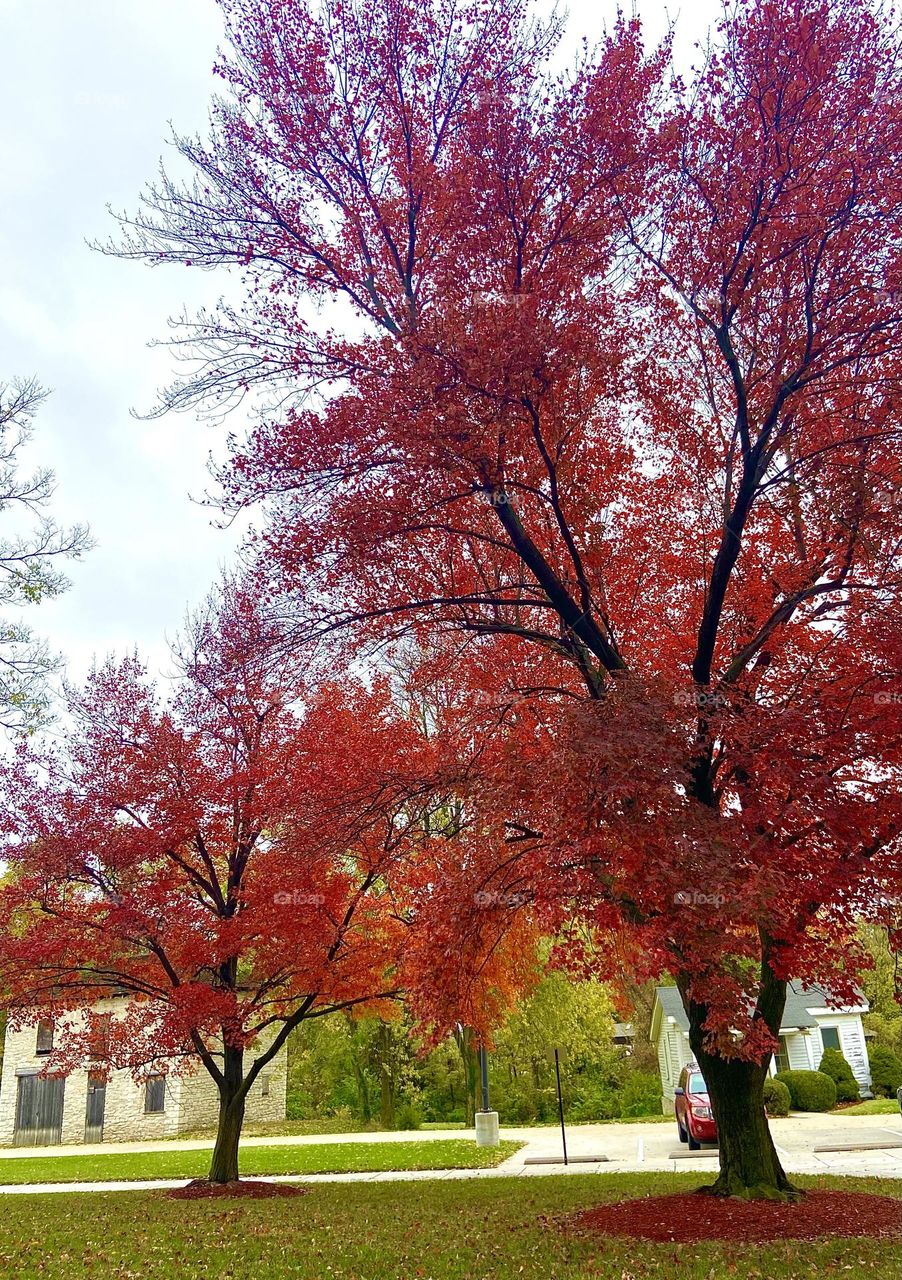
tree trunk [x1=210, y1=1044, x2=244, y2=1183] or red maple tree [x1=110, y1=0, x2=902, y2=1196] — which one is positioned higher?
red maple tree [x1=110, y1=0, x2=902, y2=1196]

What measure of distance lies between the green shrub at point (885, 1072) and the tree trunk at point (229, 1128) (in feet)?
71.3

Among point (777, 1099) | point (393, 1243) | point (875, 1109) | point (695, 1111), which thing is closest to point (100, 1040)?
point (393, 1243)

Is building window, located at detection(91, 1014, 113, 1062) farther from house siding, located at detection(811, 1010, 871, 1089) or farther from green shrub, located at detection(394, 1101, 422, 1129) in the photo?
house siding, located at detection(811, 1010, 871, 1089)

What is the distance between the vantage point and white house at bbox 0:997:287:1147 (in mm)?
30016

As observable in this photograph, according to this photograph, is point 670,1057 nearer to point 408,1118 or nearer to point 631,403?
point 408,1118

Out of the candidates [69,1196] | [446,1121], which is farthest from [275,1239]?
[446,1121]

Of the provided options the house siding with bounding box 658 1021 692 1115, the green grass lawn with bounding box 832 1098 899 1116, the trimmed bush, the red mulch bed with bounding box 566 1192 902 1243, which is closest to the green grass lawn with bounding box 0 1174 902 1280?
the red mulch bed with bounding box 566 1192 902 1243

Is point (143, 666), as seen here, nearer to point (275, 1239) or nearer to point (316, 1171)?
point (275, 1239)

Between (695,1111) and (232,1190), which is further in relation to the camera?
(695,1111)

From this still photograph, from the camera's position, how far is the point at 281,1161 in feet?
65.0

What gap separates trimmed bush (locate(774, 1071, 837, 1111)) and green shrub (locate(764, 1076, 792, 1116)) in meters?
1.06

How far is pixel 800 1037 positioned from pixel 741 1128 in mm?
22177

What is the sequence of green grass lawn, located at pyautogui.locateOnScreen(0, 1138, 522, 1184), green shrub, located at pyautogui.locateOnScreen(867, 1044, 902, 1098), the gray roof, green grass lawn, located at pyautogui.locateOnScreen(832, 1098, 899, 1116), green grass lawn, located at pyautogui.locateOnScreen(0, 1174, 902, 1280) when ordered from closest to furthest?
green grass lawn, located at pyautogui.locateOnScreen(0, 1174, 902, 1280) → green grass lawn, located at pyautogui.locateOnScreen(0, 1138, 522, 1184) → green grass lawn, located at pyautogui.locateOnScreen(832, 1098, 899, 1116) → the gray roof → green shrub, located at pyautogui.locateOnScreen(867, 1044, 902, 1098)

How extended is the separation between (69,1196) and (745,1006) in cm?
1196
